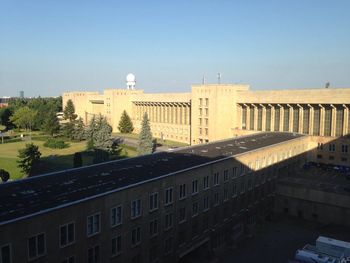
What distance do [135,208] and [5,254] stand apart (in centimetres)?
761

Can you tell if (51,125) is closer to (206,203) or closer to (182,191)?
(206,203)

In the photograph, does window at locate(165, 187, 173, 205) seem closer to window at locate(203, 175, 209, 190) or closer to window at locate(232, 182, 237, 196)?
window at locate(203, 175, 209, 190)

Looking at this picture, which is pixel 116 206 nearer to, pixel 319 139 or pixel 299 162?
pixel 299 162

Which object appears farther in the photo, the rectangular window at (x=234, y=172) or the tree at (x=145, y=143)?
the tree at (x=145, y=143)

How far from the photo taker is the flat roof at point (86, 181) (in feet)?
54.9

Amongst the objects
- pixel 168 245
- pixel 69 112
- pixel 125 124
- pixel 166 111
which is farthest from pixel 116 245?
pixel 69 112

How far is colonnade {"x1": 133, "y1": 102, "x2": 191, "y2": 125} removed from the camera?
7700 centimetres

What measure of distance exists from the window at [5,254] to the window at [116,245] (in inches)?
231

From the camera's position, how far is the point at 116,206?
1917 cm

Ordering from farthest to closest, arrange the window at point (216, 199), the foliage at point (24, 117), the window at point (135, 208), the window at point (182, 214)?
the foliage at point (24, 117), the window at point (216, 199), the window at point (182, 214), the window at point (135, 208)

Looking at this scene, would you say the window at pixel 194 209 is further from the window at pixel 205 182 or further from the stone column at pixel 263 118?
the stone column at pixel 263 118

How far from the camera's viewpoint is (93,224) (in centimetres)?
1802

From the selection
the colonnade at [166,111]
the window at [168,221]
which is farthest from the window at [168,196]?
the colonnade at [166,111]

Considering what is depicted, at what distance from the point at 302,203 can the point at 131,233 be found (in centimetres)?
2100
